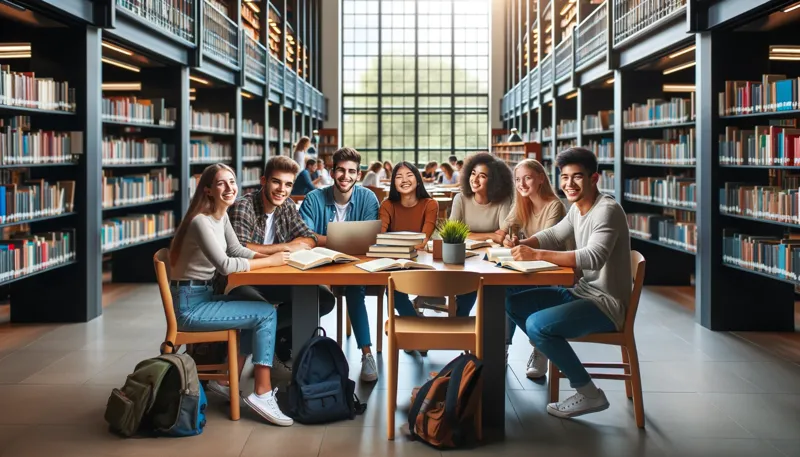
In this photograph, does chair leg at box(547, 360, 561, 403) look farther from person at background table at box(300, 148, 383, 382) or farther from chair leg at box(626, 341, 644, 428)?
person at background table at box(300, 148, 383, 382)

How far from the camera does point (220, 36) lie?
28.3ft

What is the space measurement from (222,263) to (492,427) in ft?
4.08

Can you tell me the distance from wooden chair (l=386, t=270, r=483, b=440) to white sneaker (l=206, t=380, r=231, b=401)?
0.89m

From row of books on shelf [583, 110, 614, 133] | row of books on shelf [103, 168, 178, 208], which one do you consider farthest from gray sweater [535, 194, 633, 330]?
row of books on shelf [583, 110, 614, 133]

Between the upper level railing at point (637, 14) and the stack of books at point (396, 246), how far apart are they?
3152 mm

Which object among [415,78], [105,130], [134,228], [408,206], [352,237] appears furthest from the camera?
[415,78]

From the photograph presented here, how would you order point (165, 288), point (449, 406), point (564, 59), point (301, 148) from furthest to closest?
point (564, 59)
point (301, 148)
point (165, 288)
point (449, 406)

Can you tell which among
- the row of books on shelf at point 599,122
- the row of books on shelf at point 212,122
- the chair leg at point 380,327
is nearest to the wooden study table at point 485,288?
the chair leg at point 380,327

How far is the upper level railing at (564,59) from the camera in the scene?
1052 centimetres

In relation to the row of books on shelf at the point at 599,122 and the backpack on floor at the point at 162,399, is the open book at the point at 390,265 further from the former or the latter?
the row of books on shelf at the point at 599,122

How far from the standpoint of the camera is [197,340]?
3.16 meters

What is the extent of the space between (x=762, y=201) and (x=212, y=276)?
3.49 meters

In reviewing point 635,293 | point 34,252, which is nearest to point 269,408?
point 635,293

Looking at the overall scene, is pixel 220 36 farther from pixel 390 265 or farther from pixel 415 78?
pixel 415 78
